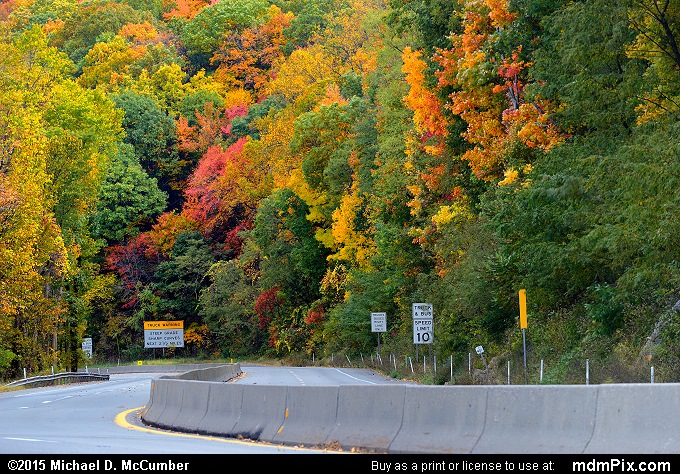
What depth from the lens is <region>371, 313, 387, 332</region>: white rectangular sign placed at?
211 feet

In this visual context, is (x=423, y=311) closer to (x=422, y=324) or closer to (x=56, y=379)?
(x=422, y=324)

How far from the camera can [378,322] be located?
6462 centimetres

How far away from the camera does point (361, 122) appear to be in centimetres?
7244

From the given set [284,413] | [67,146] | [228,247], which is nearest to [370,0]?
[228,247]

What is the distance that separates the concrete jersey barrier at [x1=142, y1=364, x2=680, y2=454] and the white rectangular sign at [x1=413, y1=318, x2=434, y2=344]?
91.5 ft

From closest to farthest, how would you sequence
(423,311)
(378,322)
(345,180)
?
(423,311)
(378,322)
(345,180)

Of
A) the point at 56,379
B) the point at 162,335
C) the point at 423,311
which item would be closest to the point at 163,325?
the point at 162,335

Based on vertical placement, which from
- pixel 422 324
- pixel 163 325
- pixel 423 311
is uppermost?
pixel 423 311

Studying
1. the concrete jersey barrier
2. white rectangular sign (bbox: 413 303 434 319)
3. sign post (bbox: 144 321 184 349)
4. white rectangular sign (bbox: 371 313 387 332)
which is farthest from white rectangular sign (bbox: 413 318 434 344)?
sign post (bbox: 144 321 184 349)

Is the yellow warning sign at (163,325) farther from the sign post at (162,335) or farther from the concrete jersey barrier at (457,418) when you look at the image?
the concrete jersey barrier at (457,418)

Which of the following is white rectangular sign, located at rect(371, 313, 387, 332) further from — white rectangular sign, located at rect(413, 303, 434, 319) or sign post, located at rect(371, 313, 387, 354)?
white rectangular sign, located at rect(413, 303, 434, 319)

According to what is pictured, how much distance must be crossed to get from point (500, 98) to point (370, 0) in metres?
53.0

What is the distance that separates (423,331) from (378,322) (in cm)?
1812
